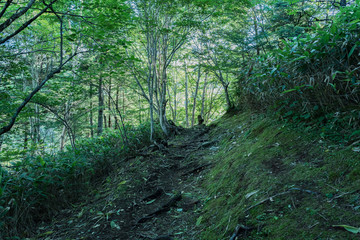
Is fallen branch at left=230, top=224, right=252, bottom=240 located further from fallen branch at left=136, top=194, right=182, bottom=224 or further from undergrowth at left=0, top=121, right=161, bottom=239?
undergrowth at left=0, top=121, right=161, bottom=239

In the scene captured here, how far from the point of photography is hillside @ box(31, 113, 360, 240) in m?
1.49

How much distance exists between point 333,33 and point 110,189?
451cm

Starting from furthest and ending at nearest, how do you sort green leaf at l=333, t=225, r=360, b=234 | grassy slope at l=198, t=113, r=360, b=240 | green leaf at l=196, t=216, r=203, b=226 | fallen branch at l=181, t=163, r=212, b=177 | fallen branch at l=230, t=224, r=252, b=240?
fallen branch at l=181, t=163, r=212, b=177
green leaf at l=196, t=216, r=203, b=226
fallen branch at l=230, t=224, r=252, b=240
grassy slope at l=198, t=113, r=360, b=240
green leaf at l=333, t=225, r=360, b=234

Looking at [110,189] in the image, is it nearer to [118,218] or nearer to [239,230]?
[118,218]

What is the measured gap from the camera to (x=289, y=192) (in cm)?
175

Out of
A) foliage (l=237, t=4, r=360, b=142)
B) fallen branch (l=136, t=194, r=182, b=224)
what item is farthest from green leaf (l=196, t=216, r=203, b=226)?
foliage (l=237, t=4, r=360, b=142)

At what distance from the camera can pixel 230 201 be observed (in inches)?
87.1

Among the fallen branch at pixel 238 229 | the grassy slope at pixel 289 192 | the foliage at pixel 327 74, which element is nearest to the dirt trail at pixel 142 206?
the grassy slope at pixel 289 192

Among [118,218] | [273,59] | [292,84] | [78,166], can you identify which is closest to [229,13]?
[273,59]

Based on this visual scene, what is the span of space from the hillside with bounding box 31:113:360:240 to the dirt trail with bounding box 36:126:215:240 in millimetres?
15

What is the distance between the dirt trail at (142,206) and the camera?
257cm

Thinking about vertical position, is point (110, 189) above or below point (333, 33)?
below

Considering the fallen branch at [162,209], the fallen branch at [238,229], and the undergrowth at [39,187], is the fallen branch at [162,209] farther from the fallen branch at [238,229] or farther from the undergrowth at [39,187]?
the undergrowth at [39,187]

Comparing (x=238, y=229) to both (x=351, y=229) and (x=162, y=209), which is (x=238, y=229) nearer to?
(x=351, y=229)
